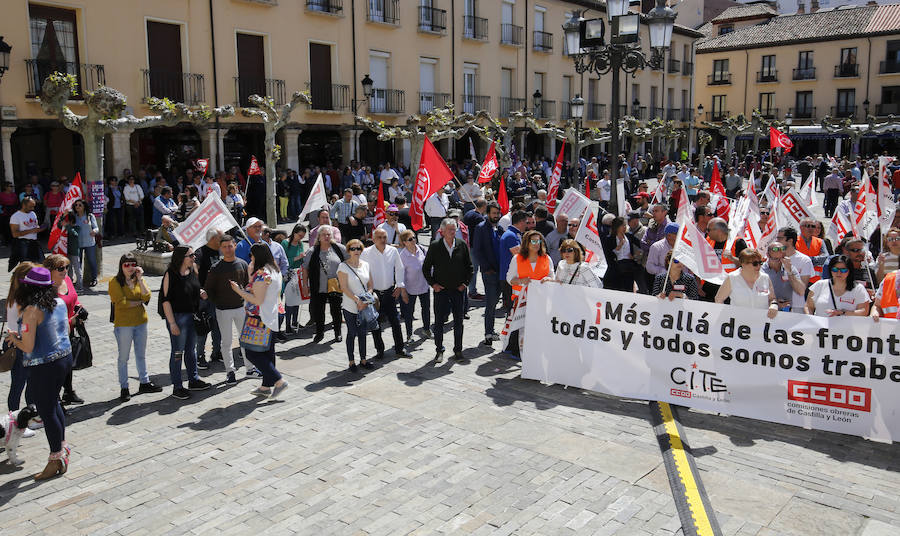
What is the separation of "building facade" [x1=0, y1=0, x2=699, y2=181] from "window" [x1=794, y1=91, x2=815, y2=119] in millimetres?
23809

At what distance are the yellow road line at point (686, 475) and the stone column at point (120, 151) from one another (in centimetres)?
1752

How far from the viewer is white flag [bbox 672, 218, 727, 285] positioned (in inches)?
281

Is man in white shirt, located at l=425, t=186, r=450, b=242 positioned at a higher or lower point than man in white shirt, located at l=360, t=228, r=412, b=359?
higher

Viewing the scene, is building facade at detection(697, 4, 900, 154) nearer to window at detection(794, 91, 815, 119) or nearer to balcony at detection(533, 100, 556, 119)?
window at detection(794, 91, 815, 119)

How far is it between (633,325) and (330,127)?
20.2 meters

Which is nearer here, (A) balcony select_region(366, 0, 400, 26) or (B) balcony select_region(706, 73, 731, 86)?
(A) balcony select_region(366, 0, 400, 26)

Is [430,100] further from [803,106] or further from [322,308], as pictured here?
[803,106]

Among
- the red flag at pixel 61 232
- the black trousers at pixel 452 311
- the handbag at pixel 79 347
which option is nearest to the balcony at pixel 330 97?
the red flag at pixel 61 232

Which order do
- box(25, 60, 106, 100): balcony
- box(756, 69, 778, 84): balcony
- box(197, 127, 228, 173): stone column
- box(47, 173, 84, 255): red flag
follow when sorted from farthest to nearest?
box(756, 69, 778, 84): balcony, box(197, 127, 228, 173): stone column, box(25, 60, 106, 100): balcony, box(47, 173, 84, 255): red flag

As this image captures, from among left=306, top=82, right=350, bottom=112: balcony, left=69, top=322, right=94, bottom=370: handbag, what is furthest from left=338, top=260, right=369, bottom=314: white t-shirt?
left=306, top=82, right=350, bottom=112: balcony

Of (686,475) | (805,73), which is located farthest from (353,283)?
(805,73)

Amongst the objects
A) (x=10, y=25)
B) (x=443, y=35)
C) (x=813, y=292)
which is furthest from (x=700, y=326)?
(x=443, y=35)

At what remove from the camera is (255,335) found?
710 cm

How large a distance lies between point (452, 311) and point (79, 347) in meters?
3.85
